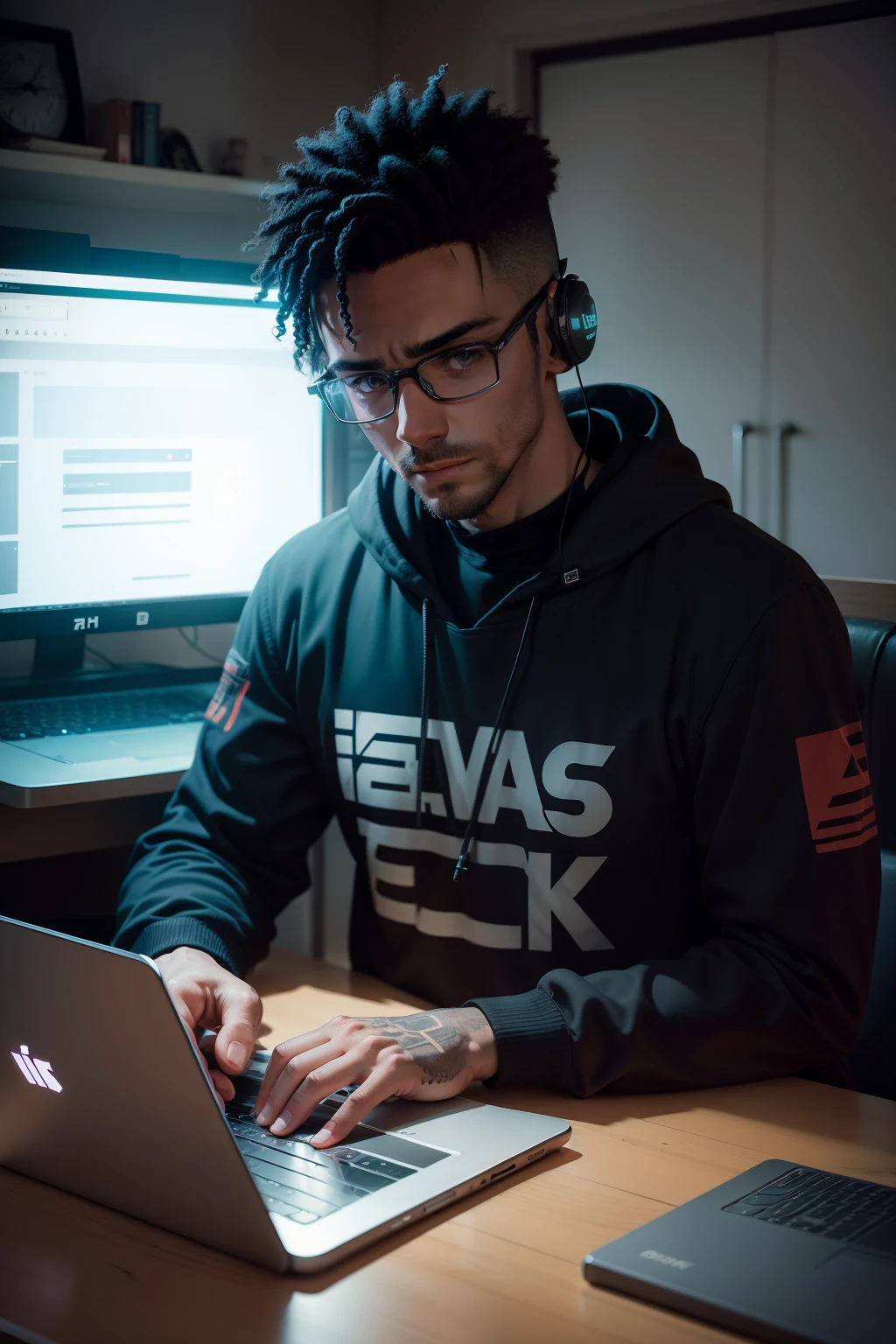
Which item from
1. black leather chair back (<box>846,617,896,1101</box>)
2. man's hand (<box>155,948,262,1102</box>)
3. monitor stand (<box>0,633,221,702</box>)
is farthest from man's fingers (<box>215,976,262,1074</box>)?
monitor stand (<box>0,633,221,702</box>)

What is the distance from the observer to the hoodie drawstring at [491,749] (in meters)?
1.24

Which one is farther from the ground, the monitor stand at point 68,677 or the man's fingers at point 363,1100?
the monitor stand at point 68,677

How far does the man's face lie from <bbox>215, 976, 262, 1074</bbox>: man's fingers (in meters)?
0.47

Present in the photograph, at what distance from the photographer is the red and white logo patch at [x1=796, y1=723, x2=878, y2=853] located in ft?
3.48

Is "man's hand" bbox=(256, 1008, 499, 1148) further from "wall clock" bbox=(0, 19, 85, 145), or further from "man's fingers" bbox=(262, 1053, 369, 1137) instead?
"wall clock" bbox=(0, 19, 85, 145)

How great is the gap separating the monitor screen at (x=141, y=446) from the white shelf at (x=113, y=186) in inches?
8.9

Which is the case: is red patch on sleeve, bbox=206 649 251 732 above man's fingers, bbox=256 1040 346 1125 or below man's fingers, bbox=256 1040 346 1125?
above

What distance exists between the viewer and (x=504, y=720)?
1.25 m

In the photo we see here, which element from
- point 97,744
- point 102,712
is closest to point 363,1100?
point 97,744

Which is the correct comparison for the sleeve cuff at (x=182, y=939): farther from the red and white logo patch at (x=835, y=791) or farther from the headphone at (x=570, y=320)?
the headphone at (x=570, y=320)

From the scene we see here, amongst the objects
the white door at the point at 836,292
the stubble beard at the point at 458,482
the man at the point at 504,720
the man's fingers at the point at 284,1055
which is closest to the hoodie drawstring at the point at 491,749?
the man at the point at 504,720

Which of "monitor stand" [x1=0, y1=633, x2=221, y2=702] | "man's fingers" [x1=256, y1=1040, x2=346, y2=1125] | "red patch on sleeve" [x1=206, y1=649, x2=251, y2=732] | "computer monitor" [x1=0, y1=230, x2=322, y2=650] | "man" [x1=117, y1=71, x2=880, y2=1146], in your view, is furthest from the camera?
"monitor stand" [x1=0, y1=633, x2=221, y2=702]

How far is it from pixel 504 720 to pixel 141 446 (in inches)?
25.9

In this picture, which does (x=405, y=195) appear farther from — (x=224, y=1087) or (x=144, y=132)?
(x=144, y=132)
